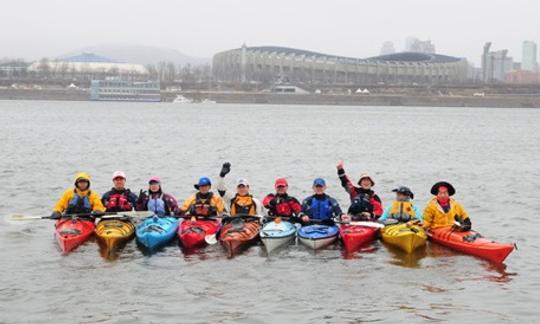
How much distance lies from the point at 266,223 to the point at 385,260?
3.01 metres

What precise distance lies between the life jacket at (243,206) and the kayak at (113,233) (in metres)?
2.45

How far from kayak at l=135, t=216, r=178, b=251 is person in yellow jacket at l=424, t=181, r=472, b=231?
233 inches

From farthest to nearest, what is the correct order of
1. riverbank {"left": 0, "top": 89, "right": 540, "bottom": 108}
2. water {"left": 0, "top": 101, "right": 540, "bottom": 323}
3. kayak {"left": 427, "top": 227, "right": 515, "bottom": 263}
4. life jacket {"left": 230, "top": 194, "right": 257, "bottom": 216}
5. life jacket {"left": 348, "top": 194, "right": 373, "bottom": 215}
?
riverbank {"left": 0, "top": 89, "right": 540, "bottom": 108} < life jacket {"left": 348, "top": 194, "right": 373, "bottom": 215} < life jacket {"left": 230, "top": 194, "right": 257, "bottom": 216} < kayak {"left": 427, "top": 227, "right": 515, "bottom": 263} < water {"left": 0, "top": 101, "right": 540, "bottom": 323}

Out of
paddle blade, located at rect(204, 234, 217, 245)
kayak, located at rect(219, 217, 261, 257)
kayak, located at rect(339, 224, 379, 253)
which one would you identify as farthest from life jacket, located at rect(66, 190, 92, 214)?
kayak, located at rect(339, 224, 379, 253)

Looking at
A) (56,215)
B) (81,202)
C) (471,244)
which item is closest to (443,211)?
(471,244)

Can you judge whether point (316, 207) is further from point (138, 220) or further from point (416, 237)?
point (138, 220)

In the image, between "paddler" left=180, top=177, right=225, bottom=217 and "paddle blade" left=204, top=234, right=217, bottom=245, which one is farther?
"paddler" left=180, top=177, right=225, bottom=217

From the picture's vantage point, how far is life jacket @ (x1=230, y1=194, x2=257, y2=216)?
2105 centimetres

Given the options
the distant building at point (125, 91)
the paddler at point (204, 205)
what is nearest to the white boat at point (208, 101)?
the distant building at point (125, 91)

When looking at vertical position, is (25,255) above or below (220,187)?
below

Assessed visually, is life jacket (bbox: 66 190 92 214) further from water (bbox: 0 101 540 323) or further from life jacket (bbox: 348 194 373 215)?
life jacket (bbox: 348 194 373 215)

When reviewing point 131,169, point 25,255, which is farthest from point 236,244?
point 131,169

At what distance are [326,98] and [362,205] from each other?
6609 inches

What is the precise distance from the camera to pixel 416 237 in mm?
19562
